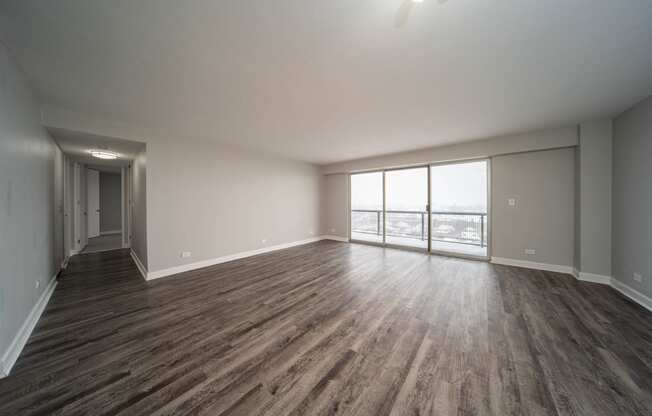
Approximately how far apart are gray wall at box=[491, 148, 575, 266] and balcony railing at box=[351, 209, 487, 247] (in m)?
1.34

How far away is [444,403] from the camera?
1.29 m

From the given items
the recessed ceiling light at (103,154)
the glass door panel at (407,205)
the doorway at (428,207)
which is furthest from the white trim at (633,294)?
the recessed ceiling light at (103,154)

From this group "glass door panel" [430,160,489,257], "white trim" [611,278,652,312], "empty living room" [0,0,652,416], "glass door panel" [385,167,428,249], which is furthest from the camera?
"glass door panel" [385,167,428,249]

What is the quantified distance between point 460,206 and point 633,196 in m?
2.81

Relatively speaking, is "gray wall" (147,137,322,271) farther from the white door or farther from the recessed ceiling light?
the white door

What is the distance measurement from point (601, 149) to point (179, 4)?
5515 mm

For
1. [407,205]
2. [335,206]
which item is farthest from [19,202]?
[407,205]

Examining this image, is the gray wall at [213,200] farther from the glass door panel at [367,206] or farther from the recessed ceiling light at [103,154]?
the glass door panel at [367,206]

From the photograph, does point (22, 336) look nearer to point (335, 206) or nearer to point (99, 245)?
point (99, 245)

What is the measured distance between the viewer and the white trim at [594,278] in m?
3.18

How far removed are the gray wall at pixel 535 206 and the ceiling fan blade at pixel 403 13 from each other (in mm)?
4005

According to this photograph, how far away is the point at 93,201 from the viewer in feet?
23.4

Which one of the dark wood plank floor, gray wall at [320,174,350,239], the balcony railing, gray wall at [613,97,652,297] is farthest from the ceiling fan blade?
gray wall at [320,174,350,239]

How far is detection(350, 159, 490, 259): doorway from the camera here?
15.7ft
